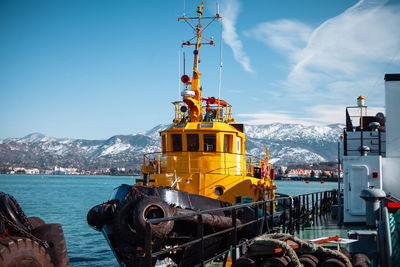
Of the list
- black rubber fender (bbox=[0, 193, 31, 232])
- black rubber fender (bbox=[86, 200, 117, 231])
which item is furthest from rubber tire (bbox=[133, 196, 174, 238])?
black rubber fender (bbox=[0, 193, 31, 232])

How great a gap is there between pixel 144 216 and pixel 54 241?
7.82 feet

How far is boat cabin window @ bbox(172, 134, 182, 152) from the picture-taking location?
14172mm

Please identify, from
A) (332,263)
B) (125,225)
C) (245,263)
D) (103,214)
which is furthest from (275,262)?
(103,214)

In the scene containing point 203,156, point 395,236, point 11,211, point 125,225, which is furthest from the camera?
point 203,156

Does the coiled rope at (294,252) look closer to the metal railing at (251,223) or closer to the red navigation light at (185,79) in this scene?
the metal railing at (251,223)

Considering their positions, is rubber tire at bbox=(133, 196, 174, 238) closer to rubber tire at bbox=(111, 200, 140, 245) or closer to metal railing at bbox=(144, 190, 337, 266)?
rubber tire at bbox=(111, 200, 140, 245)

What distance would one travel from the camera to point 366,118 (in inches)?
802

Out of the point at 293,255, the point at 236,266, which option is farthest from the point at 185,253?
the point at 293,255

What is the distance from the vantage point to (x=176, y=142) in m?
14.2

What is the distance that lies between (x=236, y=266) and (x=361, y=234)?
246 centimetres

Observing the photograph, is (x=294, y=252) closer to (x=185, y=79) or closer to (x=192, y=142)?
(x=192, y=142)

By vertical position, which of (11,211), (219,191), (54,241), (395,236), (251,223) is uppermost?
(11,211)

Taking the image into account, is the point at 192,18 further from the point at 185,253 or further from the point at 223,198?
the point at 185,253

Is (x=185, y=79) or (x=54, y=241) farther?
(x=185, y=79)
